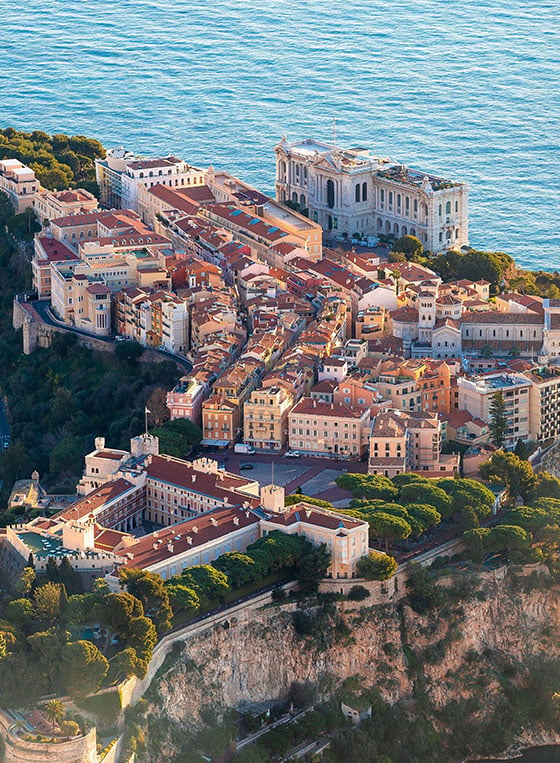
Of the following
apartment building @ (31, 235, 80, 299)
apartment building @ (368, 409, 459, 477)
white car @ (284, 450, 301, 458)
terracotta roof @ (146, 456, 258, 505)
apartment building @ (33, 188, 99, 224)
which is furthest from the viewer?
apartment building @ (33, 188, 99, 224)

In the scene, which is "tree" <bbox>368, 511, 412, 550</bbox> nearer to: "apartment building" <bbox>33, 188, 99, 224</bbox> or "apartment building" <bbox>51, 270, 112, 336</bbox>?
"apartment building" <bbox>51, 270, 112, 336</bbox>

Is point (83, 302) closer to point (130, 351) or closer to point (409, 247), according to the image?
point (130, 351)

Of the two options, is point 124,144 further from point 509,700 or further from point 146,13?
point 509,700

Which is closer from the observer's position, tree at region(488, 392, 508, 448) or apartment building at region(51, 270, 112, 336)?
tree at region(488, 392, 508, 448)

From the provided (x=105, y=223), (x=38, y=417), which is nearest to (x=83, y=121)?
(x=105, y=223)

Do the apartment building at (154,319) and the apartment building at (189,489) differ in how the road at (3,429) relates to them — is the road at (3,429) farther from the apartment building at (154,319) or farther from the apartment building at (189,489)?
the apartment building at (189,489)

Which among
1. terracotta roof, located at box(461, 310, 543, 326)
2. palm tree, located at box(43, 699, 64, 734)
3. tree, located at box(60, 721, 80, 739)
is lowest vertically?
tree, located at box(60, 721, 80, 739)

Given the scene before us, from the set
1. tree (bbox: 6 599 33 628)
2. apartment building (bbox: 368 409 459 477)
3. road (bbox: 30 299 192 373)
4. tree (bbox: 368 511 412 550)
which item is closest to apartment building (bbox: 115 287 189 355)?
road (bbox: 30 299 192 373)
